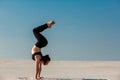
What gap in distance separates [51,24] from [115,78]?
4265mm

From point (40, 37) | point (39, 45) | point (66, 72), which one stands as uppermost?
point (66, 72)

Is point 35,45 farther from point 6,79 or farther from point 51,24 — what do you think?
point 6,79

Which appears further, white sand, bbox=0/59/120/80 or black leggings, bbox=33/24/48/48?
white sand, bbox=0/59/120/80

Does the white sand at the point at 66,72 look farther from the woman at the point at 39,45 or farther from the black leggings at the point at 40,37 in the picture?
the black leggings at the point at 40,37

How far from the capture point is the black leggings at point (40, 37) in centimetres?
1504

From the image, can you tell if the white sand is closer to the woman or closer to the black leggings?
the woman

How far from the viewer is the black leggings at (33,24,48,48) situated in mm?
→ 15039

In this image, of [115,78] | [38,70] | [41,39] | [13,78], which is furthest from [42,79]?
[115,78]

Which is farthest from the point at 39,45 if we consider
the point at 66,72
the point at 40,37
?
the point at 66,72

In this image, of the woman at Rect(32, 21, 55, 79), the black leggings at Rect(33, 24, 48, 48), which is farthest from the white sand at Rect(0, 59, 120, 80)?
the black leggings at Rect(33, 24, 48, 48)

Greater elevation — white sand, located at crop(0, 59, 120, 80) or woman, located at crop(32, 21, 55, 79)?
white sand, located at crop(0, 59, 120, 80)

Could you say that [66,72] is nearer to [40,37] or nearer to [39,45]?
[39,45]

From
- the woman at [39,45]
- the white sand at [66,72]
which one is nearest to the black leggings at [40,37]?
the woman at [39,45]

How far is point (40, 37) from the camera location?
49.6ft
